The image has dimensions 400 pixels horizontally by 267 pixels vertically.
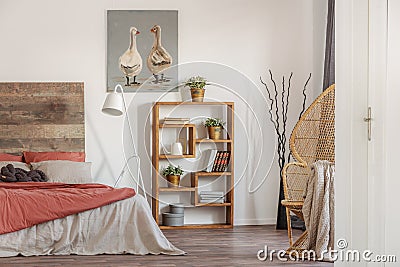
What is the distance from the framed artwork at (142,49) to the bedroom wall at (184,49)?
0.24ft

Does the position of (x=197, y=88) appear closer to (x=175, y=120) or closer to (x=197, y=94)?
(x=197, y=94)

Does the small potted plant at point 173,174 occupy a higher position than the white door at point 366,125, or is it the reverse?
the white door at point 366,125

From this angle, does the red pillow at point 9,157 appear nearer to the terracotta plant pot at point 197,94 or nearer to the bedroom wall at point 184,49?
the bedroom wall at point 184,49

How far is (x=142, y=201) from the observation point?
19.7 feet

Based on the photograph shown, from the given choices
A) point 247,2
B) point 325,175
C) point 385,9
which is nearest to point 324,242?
point 325,175

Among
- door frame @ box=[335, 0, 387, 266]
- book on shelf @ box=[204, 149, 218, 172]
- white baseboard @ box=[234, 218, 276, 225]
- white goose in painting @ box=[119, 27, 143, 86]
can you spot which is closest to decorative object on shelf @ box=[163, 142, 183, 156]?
book on shelf @ box=[204, 149, 218, 172]

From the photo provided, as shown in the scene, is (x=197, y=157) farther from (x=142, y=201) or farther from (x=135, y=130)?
(x=142, y=201)

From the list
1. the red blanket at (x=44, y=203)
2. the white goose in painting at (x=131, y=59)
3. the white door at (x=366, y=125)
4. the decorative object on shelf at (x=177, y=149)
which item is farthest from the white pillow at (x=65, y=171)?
the white door at (x=366, y=125)

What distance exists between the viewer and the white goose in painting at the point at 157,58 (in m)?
7.57

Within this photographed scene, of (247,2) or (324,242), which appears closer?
(324,242)

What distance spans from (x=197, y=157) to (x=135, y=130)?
0.71 m

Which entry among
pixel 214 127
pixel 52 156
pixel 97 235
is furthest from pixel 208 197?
pixel 97 235

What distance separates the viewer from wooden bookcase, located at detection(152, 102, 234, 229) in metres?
7.42

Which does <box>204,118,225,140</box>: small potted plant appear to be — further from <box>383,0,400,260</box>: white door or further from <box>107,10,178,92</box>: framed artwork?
<box>383,0,400,260</box>: white door
